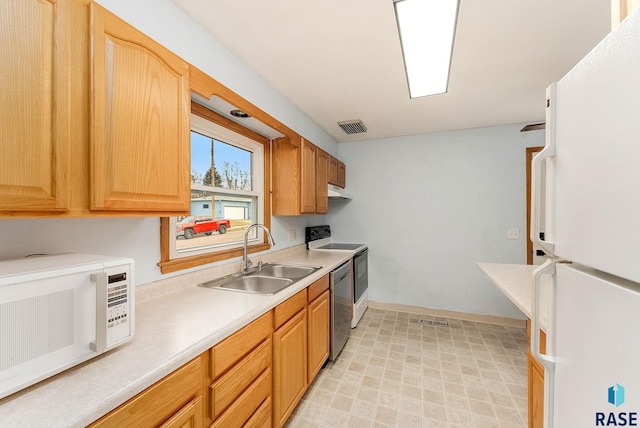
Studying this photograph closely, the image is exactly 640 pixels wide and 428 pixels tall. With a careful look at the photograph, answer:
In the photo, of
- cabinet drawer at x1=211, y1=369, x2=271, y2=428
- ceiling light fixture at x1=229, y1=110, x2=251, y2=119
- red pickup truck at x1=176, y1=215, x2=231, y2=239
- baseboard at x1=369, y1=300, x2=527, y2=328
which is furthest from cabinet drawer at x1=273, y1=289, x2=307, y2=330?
baseboard at x1=369, y1=300, x2=527, y2=328

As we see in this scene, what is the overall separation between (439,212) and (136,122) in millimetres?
3351

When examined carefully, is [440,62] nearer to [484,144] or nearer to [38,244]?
[484,144]

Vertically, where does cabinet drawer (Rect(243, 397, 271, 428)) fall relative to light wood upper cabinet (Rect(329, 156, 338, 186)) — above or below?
below

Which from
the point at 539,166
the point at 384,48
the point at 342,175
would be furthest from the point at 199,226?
the point at 342,175

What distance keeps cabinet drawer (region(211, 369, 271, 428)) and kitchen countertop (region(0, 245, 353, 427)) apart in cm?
35

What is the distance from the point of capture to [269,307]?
137 cm

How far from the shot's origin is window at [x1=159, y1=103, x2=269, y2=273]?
168cm

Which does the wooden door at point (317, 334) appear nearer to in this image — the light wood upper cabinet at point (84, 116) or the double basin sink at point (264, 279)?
the double basin sink at point (264, 279)

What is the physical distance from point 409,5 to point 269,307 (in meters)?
1.71

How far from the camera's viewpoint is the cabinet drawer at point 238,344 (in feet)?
3.44

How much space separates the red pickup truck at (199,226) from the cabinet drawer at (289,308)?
811 mm

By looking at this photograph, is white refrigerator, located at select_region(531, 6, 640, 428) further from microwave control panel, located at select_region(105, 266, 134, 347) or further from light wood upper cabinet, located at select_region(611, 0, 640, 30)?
microwave control panel, located at select_region(105, 266, 134, 347)

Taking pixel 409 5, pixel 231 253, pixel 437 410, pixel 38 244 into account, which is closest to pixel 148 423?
pixel 38 244

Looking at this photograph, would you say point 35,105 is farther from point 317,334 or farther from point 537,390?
point 537,390
